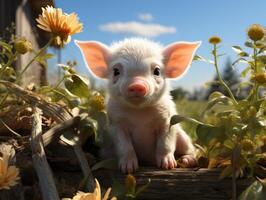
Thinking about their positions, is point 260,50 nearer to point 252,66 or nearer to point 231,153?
point 252,66

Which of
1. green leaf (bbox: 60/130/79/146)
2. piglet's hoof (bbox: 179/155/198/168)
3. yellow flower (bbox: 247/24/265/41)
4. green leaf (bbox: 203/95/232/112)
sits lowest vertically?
piglet's hoof (bbox: 179/155/198/168)

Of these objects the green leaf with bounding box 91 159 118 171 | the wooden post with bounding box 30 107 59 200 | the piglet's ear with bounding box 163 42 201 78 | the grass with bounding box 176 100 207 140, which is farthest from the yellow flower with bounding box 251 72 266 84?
the wooden post with bounding box 30 107 59 200

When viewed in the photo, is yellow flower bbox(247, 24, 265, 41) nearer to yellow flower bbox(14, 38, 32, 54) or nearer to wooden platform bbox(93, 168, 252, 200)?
wooden platform bbox(93, 168, 252, 200)

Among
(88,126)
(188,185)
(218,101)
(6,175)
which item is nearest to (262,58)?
(218,101)

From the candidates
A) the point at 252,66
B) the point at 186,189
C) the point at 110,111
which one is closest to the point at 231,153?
the point at 186,189

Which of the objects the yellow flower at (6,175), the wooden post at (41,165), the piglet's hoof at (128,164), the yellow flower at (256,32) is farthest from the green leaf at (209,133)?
the yellow flower at (6,175)
